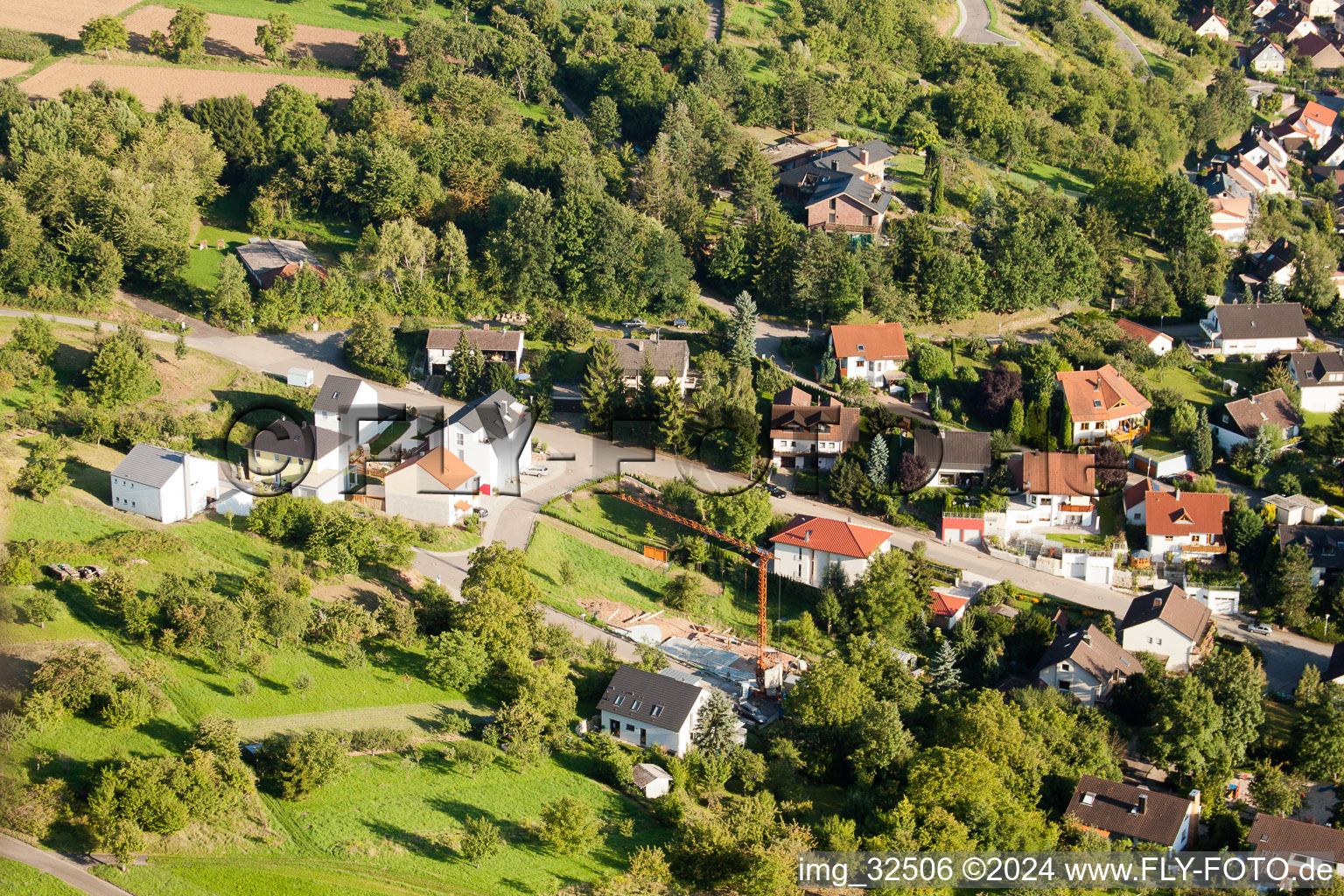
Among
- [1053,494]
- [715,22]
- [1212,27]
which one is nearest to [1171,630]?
[1053,494]

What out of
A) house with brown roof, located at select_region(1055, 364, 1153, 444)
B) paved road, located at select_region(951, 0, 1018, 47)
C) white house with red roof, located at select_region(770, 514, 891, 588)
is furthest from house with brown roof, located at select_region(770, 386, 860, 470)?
paved road, located at select_region(951, 0, 1018, 47)

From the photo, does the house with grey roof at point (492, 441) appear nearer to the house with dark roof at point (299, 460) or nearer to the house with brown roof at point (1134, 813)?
the house with dark roof at point (299, 460)

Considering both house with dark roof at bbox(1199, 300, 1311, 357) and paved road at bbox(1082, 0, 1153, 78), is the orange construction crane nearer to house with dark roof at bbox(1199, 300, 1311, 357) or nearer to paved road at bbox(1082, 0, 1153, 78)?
house with dark roof at bbox(1199, 300, 1311, 357)

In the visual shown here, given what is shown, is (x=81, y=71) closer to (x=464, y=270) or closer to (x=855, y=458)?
(x=464, y=270)

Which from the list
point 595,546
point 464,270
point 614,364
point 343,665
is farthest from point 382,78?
point 343,665

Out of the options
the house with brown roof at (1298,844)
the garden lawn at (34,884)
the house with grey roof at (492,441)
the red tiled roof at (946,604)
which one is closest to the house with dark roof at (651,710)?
the red tiled roof at (946,604)
